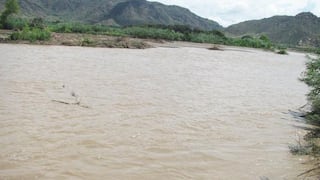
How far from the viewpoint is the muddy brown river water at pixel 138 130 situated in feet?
29.9

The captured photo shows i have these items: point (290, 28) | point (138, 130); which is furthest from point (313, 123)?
point (290, 28)

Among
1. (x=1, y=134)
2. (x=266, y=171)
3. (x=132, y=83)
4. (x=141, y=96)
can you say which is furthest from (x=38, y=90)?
(x=266, y=171)

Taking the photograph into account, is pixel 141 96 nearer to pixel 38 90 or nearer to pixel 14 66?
pixel 38 90

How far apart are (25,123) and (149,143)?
3.64 metres

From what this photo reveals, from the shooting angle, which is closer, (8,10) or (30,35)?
(30,35)

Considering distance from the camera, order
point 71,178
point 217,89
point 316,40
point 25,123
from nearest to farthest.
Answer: point 71,178 → point 25,123 → point 316,40 → point 217,89

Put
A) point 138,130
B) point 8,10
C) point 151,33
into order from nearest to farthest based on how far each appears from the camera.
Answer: point 138,130 → point 8,10 → point 151,33

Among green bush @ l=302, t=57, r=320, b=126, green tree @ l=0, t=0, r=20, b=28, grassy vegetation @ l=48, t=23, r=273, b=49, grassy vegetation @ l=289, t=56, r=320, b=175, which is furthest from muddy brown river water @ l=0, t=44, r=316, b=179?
grassy vegetation @ l=48, t=23, r=273, b=49

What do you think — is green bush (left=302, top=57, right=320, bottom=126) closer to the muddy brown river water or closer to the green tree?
the muddy brown river water

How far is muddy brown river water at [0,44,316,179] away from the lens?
29.9ft

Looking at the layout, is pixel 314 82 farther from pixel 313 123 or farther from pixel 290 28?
pixel 290 28

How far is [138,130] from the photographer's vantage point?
1226 centimetres

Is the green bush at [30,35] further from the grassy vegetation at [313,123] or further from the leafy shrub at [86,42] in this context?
the grassy vegetation at [313,123]

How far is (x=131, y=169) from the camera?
8992 mm
